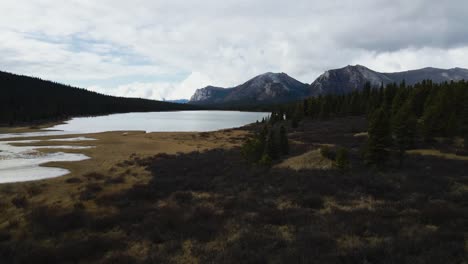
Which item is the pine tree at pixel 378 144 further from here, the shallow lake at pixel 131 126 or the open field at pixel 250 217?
the shallow lake at pixel 131 126

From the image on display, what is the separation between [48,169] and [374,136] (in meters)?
30.8

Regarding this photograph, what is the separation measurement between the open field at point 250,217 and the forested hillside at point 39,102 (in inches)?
3931

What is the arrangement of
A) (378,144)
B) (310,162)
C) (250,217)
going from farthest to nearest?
(310,162)
(378,144)
(250,217)

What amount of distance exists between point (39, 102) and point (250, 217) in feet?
538

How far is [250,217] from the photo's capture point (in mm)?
12328

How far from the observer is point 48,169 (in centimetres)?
2789

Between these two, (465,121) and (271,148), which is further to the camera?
(465,121)

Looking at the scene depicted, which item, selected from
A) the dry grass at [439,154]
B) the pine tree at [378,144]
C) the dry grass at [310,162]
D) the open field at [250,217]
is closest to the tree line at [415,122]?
the pine tree at [378,144]

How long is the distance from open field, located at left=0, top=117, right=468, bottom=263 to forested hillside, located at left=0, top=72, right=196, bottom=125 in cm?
9984

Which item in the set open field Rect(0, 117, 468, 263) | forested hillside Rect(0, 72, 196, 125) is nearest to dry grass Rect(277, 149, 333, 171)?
open field Rect(0, 117, 468, 263)

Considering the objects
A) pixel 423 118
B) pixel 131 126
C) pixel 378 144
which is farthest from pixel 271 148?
pixel 131 126

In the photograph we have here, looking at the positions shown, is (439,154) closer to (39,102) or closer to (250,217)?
(250,217)

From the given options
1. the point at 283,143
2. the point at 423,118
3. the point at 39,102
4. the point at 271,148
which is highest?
the point at 39,102

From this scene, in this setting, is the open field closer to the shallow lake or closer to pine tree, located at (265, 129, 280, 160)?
pine tree, located at (265, 129, 280, 160)
